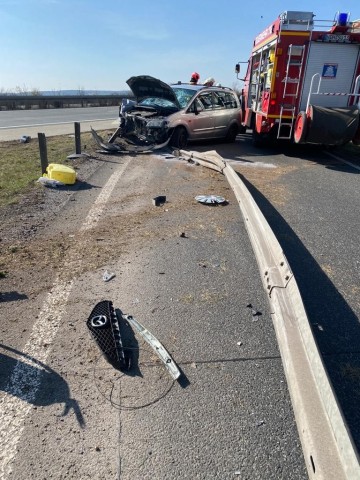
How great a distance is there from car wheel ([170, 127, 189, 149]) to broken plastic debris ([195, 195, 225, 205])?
4.71m

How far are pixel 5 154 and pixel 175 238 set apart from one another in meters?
7.51

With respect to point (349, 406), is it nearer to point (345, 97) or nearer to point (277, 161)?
point (277, 161)

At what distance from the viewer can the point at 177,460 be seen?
1.87 m

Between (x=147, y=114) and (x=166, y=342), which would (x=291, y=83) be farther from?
(x=166, y=342)

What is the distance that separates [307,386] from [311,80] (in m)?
8.98

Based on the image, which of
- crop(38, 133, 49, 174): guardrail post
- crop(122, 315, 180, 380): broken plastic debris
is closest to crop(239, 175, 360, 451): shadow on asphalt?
crop(122, 315, 180, 380): broken plastic debris

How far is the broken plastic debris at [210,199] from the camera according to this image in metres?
6.00

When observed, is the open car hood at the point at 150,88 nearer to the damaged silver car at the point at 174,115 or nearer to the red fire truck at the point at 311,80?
the damaged silver car at the point at 174,115

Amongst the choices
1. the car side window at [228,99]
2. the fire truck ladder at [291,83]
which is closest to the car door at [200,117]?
the car side window at [228,99]

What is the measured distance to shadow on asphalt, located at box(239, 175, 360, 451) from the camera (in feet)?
7.52

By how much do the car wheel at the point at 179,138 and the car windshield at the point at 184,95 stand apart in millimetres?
892

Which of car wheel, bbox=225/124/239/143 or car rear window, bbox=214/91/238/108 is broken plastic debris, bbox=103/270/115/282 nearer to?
car rear window, bbox=214/91/238/108

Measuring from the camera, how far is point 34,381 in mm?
2354

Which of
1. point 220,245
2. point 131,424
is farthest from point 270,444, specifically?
point 220,245
